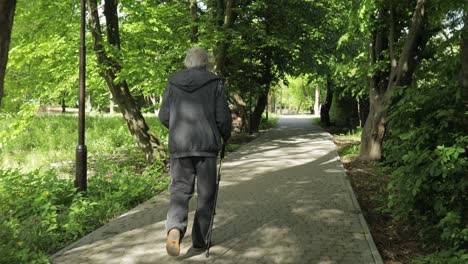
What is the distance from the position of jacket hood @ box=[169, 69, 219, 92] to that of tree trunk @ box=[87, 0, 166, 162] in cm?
599

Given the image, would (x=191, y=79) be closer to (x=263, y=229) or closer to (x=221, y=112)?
(x=221, y=112)

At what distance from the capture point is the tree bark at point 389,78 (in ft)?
34.2

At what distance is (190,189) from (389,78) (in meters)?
8.71

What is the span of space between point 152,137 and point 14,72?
5249mm

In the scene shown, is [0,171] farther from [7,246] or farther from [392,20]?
[392,20]

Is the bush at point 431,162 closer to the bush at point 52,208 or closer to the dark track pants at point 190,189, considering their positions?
the dark track pants at point 190,189

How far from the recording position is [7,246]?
4.62m

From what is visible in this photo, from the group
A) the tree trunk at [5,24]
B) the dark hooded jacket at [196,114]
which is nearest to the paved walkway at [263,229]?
the dark hooded jacket at [196,114]

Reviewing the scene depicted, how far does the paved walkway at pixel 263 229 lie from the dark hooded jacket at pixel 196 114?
1.18 m

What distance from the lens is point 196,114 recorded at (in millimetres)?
4566

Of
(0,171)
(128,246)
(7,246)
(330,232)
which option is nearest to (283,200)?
(330,232)

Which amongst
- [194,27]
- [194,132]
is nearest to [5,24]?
[194,132]

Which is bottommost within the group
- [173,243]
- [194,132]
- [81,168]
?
[173,243]

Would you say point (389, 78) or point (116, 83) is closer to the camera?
point (116, 83)
